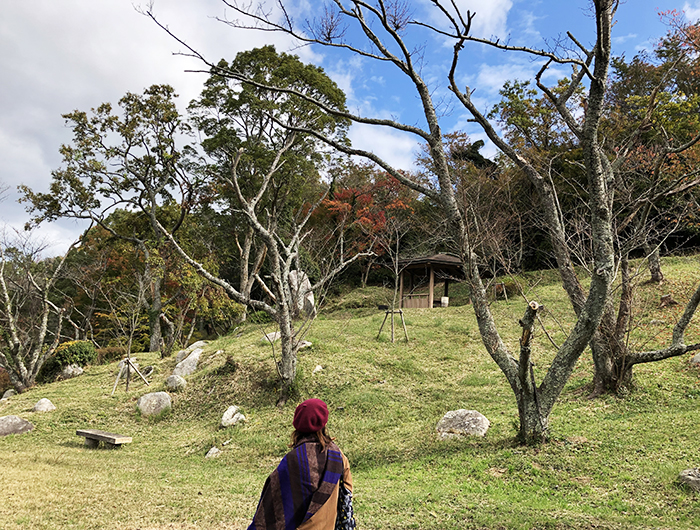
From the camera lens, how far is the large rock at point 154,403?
9.33 metres

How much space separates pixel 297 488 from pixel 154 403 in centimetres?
844

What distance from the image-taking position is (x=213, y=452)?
23.2 feet

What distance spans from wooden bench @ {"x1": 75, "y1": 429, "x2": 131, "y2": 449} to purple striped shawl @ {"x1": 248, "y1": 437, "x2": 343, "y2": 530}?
20.9ft

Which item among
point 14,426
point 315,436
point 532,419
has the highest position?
point 315,436

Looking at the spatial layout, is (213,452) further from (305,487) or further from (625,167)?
(625,167)

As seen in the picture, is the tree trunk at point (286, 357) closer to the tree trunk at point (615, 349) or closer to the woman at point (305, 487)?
the tree trunk at point (615, 349)

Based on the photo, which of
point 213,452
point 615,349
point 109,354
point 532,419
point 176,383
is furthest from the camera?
point 109,354

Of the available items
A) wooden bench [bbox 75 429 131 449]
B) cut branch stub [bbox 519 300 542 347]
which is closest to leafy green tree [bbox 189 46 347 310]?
wooden bench [bbox 75 429 131 449]

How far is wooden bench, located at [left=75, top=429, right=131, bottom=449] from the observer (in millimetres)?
7309

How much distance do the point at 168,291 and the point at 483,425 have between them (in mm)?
17233

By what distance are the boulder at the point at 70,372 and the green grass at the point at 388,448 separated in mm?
1487

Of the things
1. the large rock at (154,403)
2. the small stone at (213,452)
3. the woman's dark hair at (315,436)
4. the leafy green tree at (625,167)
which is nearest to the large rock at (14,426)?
the large rock at (154,403)

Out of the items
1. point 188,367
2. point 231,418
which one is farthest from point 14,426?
point 231,418

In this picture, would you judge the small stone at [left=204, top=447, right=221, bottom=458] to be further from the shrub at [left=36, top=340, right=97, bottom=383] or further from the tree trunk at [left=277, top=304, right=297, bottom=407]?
the shrub at [left=36, top=340, right=97, bottom=383]
